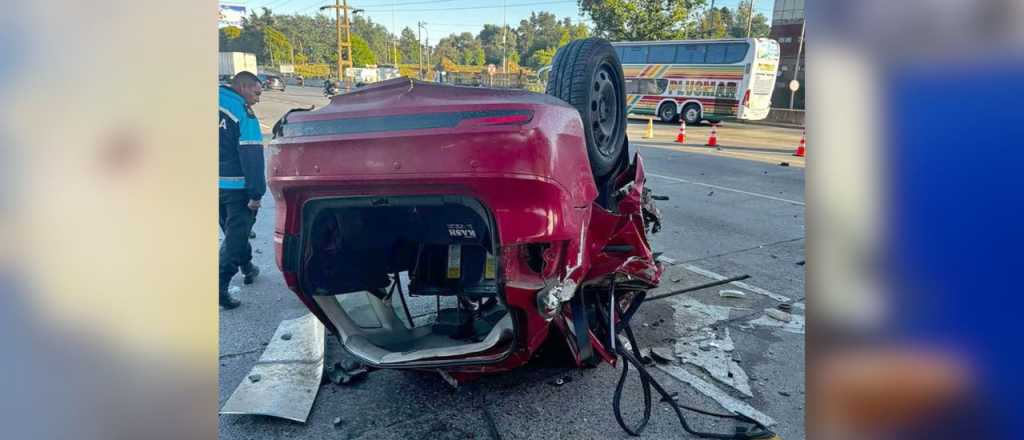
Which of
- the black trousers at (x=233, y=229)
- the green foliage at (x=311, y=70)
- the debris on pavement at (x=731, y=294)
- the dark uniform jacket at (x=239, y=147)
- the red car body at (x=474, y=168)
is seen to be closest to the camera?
the red car body at (x=474, y=168)

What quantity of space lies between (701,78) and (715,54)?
3.36 ft

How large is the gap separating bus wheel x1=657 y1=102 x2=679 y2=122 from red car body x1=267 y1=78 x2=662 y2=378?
22.5m

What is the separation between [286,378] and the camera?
11.2ft

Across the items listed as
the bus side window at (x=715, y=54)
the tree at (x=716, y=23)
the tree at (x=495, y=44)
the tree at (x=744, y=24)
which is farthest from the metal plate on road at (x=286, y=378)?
the tree at (x=744, y=24)

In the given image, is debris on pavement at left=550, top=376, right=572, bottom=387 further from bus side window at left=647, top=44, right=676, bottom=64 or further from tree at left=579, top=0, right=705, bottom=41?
bus side window at left=647, top=44, right=676, bottom=64

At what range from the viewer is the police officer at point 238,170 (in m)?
4.68

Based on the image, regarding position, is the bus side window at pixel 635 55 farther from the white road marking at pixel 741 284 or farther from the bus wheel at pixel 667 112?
the white road marking at pixel 741 284

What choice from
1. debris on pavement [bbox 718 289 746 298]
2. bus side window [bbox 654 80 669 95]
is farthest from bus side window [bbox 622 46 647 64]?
debris on pavement [bbox 718 289 746 298]

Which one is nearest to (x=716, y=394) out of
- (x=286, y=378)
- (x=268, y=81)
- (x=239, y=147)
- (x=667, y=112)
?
(x=286, y=378)

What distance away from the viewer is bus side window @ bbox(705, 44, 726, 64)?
21.9m

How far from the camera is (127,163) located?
2.72 feet

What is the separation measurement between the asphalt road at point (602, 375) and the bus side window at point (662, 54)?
17450mm

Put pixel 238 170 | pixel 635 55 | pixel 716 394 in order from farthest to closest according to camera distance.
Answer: pixel 635 55
pixel 238 170
pixel 716 394

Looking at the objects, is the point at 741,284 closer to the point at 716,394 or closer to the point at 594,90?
the point at 716,394
